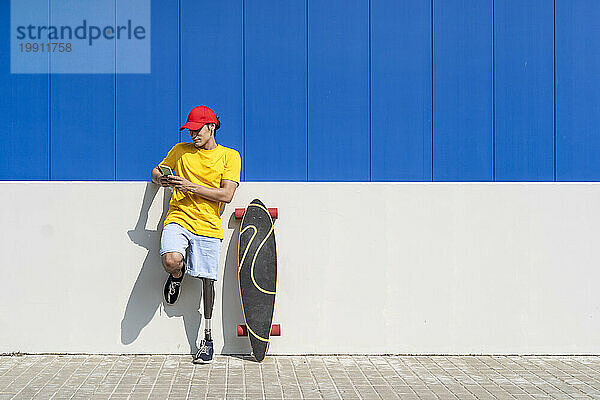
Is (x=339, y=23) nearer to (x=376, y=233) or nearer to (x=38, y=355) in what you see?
(x=376, y=233)

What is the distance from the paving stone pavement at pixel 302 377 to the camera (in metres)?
4.84

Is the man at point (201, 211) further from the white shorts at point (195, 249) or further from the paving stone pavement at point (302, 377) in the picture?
the paving stone pavement at point (302, 377)

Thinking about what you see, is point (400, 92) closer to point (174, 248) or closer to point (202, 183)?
point (202, 183)

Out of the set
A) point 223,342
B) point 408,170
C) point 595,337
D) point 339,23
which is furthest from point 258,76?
point 595,337

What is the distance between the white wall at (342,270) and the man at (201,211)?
256mm

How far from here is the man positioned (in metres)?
5.68

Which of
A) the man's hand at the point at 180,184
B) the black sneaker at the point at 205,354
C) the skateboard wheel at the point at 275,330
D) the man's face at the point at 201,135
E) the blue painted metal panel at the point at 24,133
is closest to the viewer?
the man's hand at the point at 180,184

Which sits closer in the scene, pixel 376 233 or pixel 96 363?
pixel 96 363

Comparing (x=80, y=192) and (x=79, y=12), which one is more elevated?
(x=79, y=12)

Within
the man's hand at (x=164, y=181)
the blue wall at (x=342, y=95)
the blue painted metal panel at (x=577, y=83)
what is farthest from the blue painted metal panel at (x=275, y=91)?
the blue painted metal panel at (x=577, y=83)

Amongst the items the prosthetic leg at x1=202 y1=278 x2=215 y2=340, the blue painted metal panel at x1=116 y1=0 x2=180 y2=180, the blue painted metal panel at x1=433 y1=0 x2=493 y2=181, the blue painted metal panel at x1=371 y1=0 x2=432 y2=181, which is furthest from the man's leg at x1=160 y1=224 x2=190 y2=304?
the blue painted metal panel at x1=433 y1=0 x2=493 y2=181

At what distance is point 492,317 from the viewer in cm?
611

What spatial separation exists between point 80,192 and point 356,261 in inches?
87.9

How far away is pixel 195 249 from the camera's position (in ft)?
18.7
